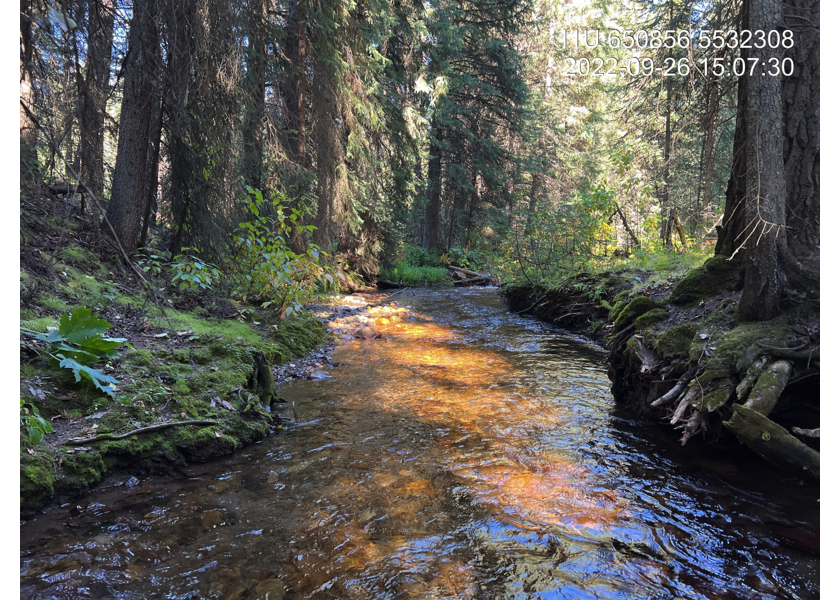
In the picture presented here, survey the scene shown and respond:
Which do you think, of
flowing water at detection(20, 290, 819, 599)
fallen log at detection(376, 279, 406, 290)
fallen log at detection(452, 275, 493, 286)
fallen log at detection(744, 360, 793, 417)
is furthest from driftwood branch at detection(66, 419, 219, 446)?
fallen log at detection(452, 275, 493, 286)

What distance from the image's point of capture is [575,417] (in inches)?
205

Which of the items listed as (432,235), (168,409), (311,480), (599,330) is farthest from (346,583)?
(432,235)

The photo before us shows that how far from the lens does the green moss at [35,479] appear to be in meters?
2.99

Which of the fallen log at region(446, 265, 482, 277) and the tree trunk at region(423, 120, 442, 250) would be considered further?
the tree trunk at region(423, 120, 442, 250)

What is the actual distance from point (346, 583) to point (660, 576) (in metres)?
1.84

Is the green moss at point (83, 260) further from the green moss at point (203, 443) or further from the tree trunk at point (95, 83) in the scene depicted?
the green moss at point (203, 443)

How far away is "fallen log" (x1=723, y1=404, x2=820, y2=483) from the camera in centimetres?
337

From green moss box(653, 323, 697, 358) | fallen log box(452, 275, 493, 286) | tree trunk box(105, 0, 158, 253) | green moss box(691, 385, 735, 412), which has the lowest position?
green moss box(691, 385, 735, 412)

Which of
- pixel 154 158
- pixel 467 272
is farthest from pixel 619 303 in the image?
pixel 467 272

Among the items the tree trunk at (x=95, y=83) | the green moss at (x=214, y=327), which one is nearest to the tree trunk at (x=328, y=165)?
the tree trunk at (x=95, y=83)

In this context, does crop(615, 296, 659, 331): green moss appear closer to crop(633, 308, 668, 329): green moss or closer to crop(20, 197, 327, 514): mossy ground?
crop(633, 308, 668, 329): green moss

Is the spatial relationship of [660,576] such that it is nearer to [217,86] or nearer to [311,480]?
[311,480]

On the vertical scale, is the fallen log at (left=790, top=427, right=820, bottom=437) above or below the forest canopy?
below

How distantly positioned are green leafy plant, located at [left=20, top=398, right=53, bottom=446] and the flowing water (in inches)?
20.6
